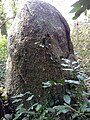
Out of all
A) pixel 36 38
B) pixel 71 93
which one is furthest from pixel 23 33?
pixel 71 93

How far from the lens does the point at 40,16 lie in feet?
12.4

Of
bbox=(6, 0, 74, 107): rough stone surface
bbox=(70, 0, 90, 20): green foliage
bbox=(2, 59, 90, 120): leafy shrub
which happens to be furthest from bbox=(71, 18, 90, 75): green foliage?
bbox=(70, 0, 90, 20): green foliage

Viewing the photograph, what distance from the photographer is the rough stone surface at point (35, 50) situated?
3.40m

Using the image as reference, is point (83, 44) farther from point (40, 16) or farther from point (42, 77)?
point (42, 77)

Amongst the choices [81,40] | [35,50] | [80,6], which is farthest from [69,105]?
[81,40]

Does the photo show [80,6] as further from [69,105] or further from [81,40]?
[81,40]

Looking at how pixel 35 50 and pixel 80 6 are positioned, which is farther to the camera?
pixel 35 50

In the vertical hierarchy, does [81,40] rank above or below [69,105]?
above

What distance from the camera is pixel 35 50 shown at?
11.5 ft

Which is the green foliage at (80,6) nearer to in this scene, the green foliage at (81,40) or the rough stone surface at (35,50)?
the rough stone surface at (35,50)

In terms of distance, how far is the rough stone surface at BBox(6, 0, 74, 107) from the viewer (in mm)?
3398

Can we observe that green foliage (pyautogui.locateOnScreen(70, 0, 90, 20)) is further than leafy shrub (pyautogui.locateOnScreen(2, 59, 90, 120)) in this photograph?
No

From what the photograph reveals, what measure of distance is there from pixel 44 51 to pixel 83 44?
13.2ft

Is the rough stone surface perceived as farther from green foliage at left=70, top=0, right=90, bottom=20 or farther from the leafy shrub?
green foliage at left=70, top=0, right=90, bottom=20
